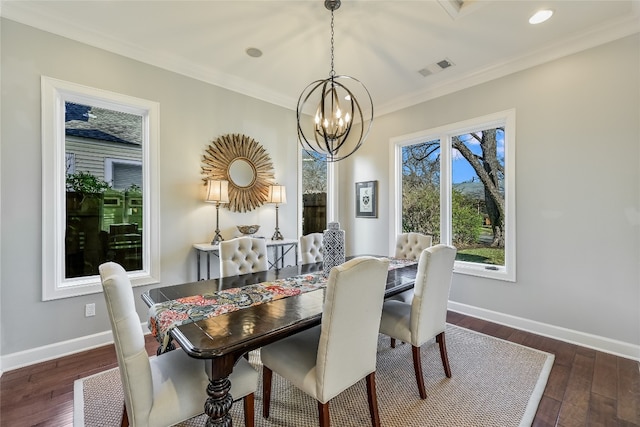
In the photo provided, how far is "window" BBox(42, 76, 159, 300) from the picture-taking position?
2.54m

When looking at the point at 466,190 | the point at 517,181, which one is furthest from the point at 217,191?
the point at 517,181

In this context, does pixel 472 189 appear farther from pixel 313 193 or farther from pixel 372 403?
pixel 372 403

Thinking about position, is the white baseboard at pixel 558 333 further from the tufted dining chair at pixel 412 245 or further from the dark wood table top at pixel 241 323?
the dark wood table top at pixel 241 323

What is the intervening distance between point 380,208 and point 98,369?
12.7ft

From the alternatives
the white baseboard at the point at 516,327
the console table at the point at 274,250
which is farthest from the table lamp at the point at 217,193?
the white baseboard at the point at 516,327

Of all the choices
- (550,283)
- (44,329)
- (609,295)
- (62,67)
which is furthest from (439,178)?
(44,329)

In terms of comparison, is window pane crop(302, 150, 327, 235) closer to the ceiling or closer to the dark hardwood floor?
the ceiling

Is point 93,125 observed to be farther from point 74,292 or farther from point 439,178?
point 439,178

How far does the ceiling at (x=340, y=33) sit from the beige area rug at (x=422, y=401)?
9.96 ft

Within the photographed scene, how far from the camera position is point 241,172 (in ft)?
12.4

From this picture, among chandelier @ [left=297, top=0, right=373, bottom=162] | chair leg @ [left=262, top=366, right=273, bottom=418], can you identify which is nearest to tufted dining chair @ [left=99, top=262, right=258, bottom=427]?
chair leg @ [left=262, top=366, right=273, bottom=418]

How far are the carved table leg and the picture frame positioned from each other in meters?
3.72

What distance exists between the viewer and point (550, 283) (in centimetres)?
295

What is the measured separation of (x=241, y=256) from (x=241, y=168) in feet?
5.15
